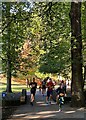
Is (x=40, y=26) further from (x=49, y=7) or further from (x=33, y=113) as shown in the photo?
(x=33, y=113)

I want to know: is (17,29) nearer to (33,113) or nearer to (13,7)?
(13,7)

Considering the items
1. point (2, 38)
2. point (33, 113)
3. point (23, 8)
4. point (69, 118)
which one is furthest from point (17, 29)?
point (69, 118)

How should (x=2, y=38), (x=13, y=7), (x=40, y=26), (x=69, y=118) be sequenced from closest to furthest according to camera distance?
(x=69, y=118)
(x=13, y=7)
(x=2, y=38)
(x=40, y=26)

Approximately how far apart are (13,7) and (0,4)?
1047 millimetres

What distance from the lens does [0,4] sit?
14.7 metres

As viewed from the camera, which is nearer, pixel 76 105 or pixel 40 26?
pixel 76 105

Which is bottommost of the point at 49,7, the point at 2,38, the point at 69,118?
the point at 69,118

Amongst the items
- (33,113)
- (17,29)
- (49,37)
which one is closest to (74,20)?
(49,37)

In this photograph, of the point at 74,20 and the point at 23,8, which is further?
the point at 74,20

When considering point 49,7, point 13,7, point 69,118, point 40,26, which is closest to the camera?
point 69,118

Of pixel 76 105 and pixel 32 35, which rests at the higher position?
pixel 32 35

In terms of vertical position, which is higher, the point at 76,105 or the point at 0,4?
the point at 0,4

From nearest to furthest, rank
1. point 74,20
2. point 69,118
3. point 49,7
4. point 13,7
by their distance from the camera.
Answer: point 69,118, point 13,7, point 49,7, point 74,20

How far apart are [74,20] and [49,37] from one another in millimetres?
1917
